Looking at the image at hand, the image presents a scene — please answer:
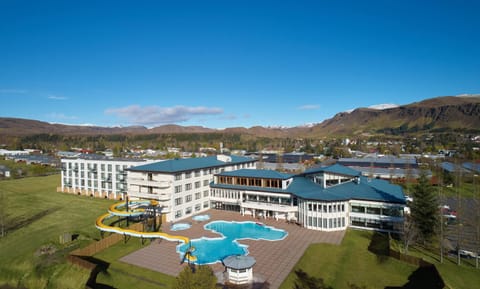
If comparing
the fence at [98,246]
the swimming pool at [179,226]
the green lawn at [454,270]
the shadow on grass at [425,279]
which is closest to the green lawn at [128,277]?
the fence at [98,246]

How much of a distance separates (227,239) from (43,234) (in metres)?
26.6

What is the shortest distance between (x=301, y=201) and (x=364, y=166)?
62486 mm

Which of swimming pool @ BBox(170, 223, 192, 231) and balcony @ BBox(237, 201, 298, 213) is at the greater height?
balcony @ BBox(237, 201, 298, 213)

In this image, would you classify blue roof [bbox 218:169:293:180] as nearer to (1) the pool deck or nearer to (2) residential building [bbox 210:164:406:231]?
(2) residential building [bbox 210:164:406:231]

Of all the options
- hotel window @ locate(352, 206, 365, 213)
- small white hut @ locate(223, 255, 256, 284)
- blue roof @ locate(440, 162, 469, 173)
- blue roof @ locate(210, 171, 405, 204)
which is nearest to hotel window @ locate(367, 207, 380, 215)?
hotel window @ locate(352, 206, 365, 213)

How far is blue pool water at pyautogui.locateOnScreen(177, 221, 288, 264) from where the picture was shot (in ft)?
107

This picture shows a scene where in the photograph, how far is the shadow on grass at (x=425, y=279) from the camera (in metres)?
24.6

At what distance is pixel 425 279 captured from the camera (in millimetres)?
26250

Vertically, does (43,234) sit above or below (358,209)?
below

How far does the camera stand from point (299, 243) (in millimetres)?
35594

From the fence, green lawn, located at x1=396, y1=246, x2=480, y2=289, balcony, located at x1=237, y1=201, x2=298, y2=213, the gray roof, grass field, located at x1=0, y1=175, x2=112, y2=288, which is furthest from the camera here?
balcony, located at x1=237, y1=201, x2=298, y2=213

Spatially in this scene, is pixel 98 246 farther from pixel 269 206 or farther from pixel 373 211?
pixel 373 211

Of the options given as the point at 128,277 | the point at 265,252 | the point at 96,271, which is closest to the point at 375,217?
the point at 265,252

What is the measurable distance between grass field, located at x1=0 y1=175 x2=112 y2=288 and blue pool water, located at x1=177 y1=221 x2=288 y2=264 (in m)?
12.0
